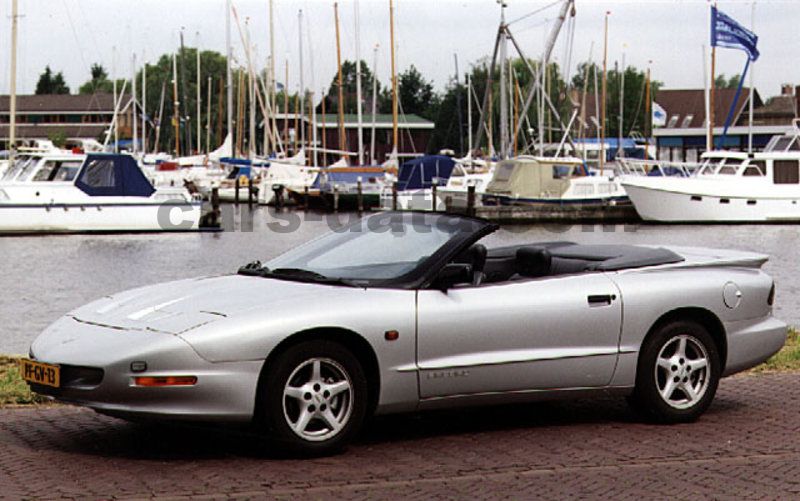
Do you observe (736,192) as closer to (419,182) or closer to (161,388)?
(419,182)

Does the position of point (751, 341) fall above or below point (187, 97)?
below

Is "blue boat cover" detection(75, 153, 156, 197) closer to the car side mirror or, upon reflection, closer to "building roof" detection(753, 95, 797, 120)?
the car side mirror

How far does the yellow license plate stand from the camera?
7.49 meters

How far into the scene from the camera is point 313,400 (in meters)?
7.59

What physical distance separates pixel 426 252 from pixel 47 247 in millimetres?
35176

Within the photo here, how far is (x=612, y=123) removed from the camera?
415ft

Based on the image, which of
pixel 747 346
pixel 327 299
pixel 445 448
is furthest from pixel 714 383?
pixel 327 299

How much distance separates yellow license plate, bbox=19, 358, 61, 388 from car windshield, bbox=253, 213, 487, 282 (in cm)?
152

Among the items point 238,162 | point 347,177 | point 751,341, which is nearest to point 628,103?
point 238,162

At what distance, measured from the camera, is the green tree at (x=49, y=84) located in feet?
642

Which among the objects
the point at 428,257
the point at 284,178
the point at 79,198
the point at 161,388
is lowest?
the point at 284,178

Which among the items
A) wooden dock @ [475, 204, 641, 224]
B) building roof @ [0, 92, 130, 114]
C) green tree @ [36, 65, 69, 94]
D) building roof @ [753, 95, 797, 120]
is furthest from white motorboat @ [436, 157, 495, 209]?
green tree @ [36, 65, 69, 94]

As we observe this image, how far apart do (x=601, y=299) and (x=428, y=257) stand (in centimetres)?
110

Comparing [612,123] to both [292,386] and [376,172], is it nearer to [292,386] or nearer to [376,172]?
[376,172]
